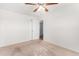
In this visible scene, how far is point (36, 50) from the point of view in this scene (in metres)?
1.42

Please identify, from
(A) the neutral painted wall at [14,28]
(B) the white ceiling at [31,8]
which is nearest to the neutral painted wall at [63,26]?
(B) the white ceiling at [31,8]

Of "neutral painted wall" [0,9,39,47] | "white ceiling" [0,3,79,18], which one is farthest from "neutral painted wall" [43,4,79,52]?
"neutral painted wall" [0,9,39,47]

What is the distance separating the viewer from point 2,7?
1.39 m

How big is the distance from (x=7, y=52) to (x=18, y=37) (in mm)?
271

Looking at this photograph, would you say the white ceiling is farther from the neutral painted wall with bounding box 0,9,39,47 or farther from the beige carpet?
the beige carpet

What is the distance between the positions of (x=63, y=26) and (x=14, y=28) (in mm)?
746

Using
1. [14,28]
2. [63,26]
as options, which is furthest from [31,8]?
[63,26]

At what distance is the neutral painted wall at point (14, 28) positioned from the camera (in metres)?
1.37

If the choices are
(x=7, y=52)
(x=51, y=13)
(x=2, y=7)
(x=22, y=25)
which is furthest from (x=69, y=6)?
(x=7, y=52)

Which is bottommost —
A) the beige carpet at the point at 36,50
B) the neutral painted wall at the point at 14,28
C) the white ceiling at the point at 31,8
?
the beige carpet at the point at 36,50

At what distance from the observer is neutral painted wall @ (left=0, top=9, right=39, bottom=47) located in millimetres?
1373

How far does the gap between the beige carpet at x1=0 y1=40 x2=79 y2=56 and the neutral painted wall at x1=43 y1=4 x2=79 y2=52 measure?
0.27ft

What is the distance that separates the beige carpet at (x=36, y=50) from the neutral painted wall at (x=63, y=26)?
0.08 m

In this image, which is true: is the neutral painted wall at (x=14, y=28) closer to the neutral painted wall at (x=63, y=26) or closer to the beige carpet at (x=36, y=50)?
the beige carpet at (x=36, y=50)
